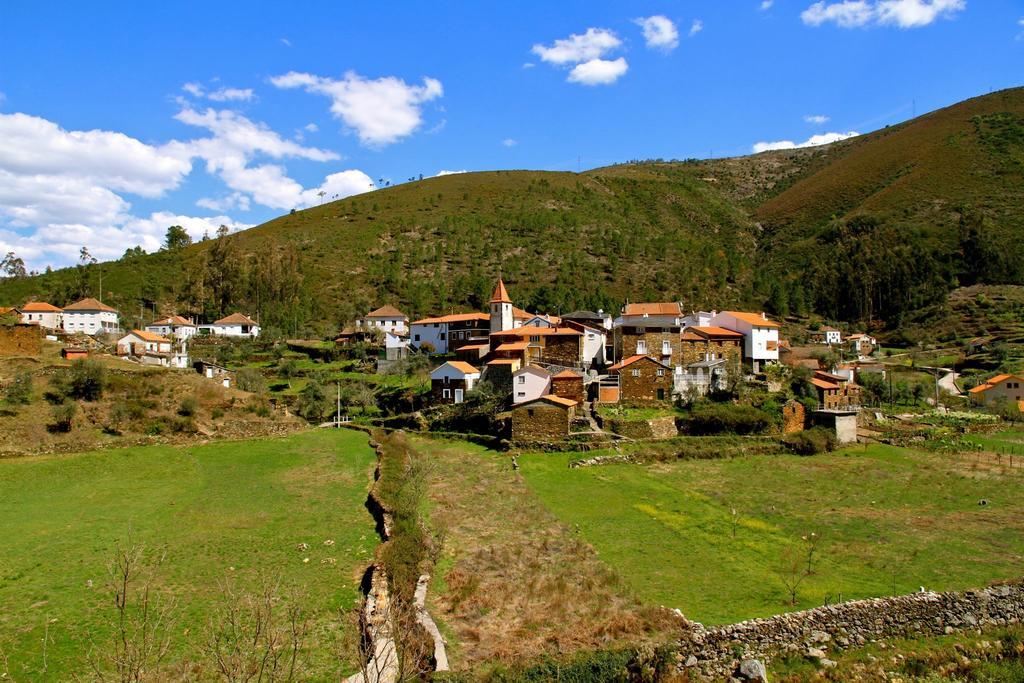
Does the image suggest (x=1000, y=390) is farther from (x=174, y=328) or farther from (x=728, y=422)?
(x=174, y=328)

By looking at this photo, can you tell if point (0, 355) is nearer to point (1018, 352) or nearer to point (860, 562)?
point (860, 562)

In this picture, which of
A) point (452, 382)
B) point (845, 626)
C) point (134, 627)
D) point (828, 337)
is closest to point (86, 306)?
point (452, 382)

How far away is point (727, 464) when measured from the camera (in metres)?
30.9

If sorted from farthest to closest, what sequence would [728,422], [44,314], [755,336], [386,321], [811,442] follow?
[386,321]
[44,314]
[755,336]
[728,422]
[811,442]

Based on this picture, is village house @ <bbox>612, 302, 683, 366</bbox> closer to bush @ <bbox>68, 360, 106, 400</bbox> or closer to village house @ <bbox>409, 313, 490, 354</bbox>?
village house @ <bbox>409, 313, 490, 354</bbox>

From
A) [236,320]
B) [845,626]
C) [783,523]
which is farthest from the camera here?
[236,320]

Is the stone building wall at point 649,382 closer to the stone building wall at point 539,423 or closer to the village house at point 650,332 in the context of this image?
the village house at point 650,332

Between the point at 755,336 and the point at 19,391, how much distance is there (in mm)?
49637

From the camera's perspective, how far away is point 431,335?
Result: 59.2 metres

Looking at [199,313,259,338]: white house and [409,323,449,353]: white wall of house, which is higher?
[199,313,259,338]: white house

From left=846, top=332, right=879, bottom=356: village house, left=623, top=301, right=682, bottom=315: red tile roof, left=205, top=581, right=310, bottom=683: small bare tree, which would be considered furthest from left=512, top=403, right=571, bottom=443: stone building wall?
left=846, top=332, right=879, bottom=356: village house

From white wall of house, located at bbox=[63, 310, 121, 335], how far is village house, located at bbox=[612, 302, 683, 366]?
54000mm

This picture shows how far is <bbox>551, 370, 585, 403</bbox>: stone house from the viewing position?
3712cm

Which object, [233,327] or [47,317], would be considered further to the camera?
Answer: [233,327]
